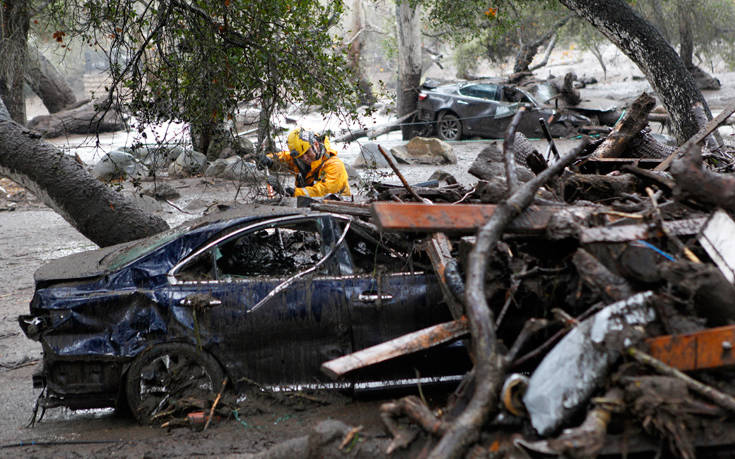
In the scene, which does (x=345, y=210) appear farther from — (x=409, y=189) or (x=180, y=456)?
(x=180, y=456)

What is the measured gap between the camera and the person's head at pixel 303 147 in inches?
306

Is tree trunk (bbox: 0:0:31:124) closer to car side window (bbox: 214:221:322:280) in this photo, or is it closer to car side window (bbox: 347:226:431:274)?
car side window (bbox: 214:221:322:280)

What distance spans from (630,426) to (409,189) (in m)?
2.57

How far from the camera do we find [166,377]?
461 cm

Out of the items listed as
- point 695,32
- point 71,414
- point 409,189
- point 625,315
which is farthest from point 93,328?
point 695,32

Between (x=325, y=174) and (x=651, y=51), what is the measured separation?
5.10 meters

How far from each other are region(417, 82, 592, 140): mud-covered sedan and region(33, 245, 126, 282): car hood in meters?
14.6

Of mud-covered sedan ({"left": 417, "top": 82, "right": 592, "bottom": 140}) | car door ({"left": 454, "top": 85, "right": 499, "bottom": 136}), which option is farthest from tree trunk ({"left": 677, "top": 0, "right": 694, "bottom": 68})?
car door ({"left": 454, "top": 85, "right": 499, "bottom": 136})

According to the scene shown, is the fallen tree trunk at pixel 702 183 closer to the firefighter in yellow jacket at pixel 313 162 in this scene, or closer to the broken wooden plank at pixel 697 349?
the broken wooden plank at pixel 697 349

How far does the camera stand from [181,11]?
7223mm

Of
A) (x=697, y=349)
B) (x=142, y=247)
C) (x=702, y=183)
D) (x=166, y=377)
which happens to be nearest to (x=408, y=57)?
(x=142, y=247)

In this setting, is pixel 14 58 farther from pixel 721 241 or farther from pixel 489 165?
pixel 721 241

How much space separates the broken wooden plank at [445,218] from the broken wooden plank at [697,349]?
96 centimetres

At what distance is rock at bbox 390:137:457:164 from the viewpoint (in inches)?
627
